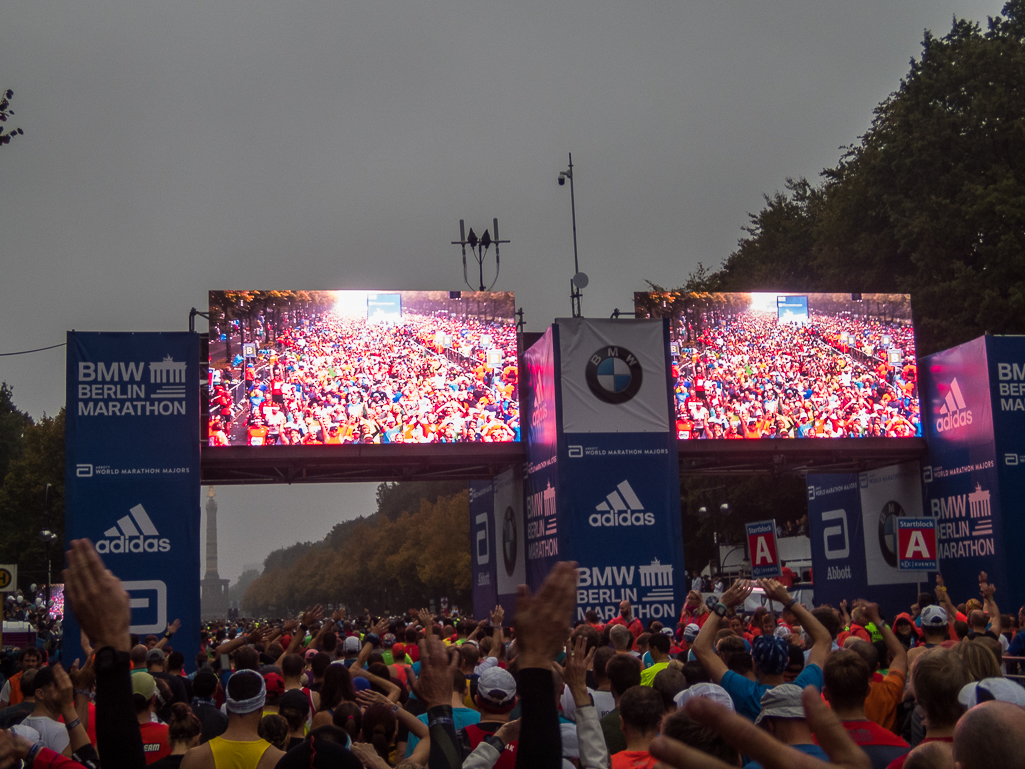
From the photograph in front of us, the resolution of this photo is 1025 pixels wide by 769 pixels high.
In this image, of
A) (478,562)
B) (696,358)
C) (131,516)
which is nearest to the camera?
(131,516)

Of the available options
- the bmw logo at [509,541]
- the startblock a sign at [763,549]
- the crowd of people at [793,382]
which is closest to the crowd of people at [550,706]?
the startblock a sign at [763,549]

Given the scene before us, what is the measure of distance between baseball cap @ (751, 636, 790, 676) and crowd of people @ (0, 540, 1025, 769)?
1 cm

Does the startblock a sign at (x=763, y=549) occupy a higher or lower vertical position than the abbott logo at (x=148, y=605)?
higher

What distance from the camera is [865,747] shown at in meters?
5.57

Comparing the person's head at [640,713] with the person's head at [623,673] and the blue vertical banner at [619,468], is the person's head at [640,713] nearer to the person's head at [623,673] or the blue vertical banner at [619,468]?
the person's head at [623,673]

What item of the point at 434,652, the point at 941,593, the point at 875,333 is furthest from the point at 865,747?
the point at 875,333

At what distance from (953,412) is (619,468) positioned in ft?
27.0

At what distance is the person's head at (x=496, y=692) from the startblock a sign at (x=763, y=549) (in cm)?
1414

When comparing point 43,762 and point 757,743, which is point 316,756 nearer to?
point 43,762

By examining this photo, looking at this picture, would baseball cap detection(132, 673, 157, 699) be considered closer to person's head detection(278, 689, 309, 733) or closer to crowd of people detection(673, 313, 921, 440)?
person's head detection(278, 689, 309, 733)

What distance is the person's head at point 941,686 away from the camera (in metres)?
4.66

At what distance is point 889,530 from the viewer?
97.5 feet

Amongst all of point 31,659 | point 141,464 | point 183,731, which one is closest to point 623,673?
point 183,731

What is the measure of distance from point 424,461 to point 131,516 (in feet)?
21.8
